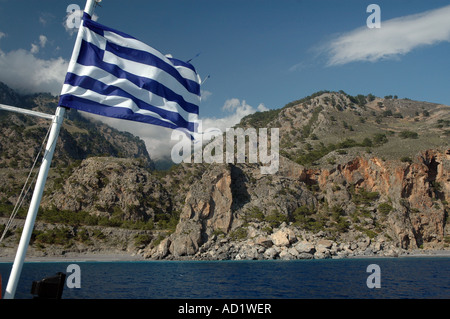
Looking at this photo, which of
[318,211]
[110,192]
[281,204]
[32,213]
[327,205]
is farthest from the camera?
[110,192]

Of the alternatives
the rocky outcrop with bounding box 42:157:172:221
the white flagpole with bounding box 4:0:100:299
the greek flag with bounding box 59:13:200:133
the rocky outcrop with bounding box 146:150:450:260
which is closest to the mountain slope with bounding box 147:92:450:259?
the rocky outcrop with bounding box 146:150:450:260

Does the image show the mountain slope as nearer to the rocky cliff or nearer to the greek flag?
the rocky cliff

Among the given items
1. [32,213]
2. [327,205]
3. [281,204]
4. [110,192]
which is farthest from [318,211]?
[32,213]

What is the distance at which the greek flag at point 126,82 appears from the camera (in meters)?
7.20

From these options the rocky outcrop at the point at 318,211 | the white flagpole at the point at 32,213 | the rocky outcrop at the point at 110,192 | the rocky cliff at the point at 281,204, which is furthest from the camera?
the rocky outcrop at the point at 110,192

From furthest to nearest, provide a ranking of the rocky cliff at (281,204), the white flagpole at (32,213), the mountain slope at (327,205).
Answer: the rocky cliff at (281,204) → the mountain slope at (327,205) → the white flagpole at (32,213)

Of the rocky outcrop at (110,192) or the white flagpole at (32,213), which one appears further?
the rocky outcrop at (110,192)

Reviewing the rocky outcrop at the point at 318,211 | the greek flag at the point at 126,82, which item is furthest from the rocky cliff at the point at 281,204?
the greek flag at the point at 126,82

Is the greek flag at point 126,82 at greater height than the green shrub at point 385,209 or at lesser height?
greater

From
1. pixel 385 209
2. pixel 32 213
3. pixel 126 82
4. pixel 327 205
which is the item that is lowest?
pixel 385 209

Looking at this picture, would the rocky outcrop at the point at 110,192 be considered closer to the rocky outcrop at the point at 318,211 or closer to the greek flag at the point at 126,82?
the rocky outcrop at the point at 318,211

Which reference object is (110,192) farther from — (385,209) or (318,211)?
(385,209)

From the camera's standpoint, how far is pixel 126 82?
26.2ft
